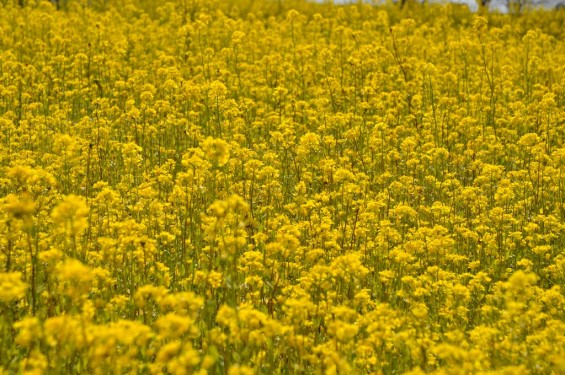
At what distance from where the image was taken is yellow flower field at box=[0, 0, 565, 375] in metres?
4.18

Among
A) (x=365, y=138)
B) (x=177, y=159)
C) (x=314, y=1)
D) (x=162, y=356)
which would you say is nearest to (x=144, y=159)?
(x=177, y=159)

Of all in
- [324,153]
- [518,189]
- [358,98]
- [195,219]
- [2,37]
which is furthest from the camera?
[2,37]

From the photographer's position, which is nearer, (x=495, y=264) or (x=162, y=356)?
(x=162, y=356)

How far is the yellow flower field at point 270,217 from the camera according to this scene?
13.7ft

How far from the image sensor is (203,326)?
5.17 m

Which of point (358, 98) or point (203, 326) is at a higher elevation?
point (358, 98)

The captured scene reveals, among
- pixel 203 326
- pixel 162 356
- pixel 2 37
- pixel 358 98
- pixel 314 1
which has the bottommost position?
pixel 203 326

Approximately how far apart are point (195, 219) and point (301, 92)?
18.8 feet

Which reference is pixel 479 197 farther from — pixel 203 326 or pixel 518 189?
pixel 203 326

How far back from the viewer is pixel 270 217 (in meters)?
7.30

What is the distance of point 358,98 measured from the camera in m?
12.3

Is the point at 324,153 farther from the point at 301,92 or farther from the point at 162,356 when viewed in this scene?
the point at 162,356

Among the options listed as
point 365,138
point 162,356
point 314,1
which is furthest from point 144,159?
point 314,1

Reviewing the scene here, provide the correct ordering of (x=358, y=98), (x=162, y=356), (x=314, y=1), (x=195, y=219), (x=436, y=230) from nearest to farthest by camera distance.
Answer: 1. (x=162, y=356)
2. (x=436, y=230)
3. (x=195, y=219)
4. (x=358, y=98)
5. (x=314, y=1)
